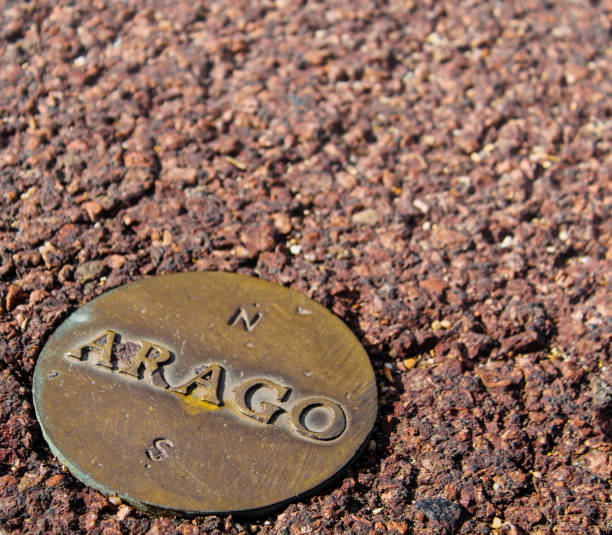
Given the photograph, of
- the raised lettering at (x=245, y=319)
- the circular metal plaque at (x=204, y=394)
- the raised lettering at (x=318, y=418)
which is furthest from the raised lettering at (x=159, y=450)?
the raised lettering at (x=245, y=319)

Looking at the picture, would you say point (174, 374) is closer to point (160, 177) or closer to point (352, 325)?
point (352, 325)

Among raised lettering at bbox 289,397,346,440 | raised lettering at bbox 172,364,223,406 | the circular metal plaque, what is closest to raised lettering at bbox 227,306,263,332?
the circular metal plaque

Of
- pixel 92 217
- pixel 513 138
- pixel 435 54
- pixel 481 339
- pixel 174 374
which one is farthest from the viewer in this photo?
pixel 435 54

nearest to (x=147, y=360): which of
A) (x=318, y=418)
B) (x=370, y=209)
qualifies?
(x=318, y=418)

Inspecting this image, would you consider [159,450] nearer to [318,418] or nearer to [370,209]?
[318,418]

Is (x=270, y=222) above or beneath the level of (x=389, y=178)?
above

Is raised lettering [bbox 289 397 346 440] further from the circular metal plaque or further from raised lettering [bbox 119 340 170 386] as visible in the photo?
raised lettering [bbox 119 340 170 386]

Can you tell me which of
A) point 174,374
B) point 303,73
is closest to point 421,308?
point 174,374
